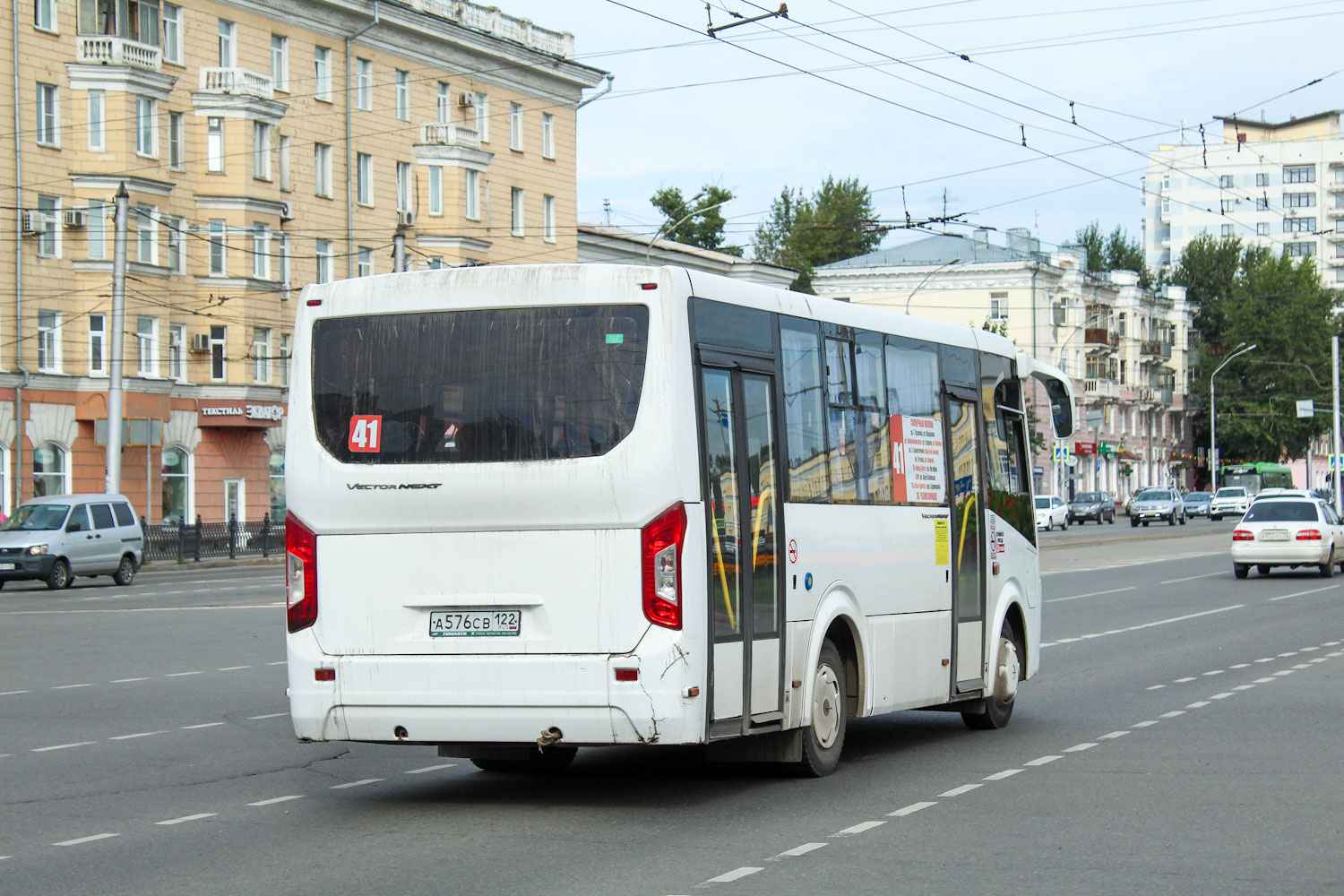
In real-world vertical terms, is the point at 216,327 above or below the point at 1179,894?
above

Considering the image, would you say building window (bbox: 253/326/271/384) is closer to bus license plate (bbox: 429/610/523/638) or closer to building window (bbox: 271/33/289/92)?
building window (bbox: 271/33/289/92)

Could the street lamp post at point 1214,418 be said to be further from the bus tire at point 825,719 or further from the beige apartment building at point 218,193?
the bus tire at point 825,719

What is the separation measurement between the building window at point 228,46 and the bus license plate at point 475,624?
151 ft

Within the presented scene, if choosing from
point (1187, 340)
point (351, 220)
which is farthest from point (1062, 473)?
point (351, 220)

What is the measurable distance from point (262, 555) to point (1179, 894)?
140 ft

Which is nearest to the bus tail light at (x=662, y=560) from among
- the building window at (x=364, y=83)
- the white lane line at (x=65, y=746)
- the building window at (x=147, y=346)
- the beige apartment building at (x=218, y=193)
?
the white lane line at (x=65, y=746)

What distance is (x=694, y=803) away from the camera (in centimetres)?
966

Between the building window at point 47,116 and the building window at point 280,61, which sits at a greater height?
the building window at point 280,61

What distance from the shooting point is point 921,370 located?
39.9 ft

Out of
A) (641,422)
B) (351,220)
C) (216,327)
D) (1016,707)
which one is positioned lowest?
(1016,707)

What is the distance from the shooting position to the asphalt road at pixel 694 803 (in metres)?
7.64

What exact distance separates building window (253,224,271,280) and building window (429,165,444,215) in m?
7.84

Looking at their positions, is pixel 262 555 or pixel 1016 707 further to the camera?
pixel 262 555

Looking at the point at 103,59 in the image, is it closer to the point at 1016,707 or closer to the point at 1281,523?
the point at 1281,523
